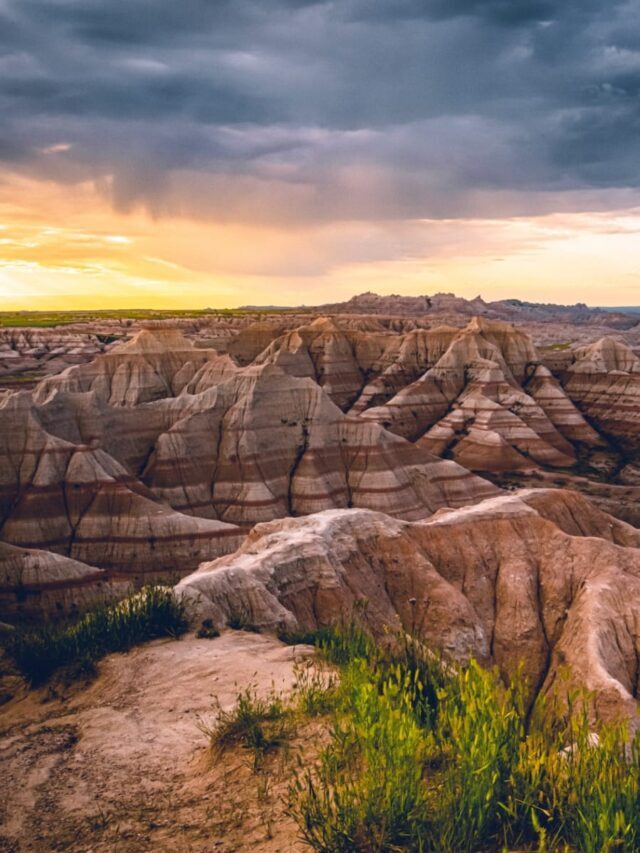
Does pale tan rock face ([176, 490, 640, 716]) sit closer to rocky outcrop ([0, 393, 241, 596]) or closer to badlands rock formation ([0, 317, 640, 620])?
rocky outcrop ([0, 393, 241, 596])

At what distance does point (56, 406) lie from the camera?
49188 mm

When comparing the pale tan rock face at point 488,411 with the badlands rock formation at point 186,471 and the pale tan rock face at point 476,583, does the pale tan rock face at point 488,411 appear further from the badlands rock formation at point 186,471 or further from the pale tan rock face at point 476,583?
the pale tan rock face at point 476,583

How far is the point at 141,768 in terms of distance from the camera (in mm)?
7926

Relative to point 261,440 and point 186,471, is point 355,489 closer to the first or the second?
point 261,440

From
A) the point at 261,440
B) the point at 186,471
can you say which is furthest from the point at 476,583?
the point at 186,471

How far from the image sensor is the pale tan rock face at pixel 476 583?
79.7 feet

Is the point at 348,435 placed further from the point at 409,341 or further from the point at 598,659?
the point at 409,341

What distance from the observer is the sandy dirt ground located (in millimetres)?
6441

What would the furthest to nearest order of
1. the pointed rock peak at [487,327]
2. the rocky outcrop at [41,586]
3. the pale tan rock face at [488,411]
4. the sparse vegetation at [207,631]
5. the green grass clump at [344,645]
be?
the pointed rock peak at [487,327] → the pale tan rock face at [488,411] → the rocky outcrop at [41,586] → the sparse vegetation at [207,631] → the green grass clump at [344,645]

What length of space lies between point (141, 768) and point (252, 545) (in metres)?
18.9

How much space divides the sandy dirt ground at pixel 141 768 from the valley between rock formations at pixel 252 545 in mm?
37

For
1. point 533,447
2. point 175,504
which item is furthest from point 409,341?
point 175,504

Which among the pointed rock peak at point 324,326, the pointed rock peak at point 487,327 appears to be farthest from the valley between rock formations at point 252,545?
the pointed rock peak at point 324,326

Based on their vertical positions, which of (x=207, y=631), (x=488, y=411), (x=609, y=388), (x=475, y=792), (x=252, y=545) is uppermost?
(x=475, y=792)
